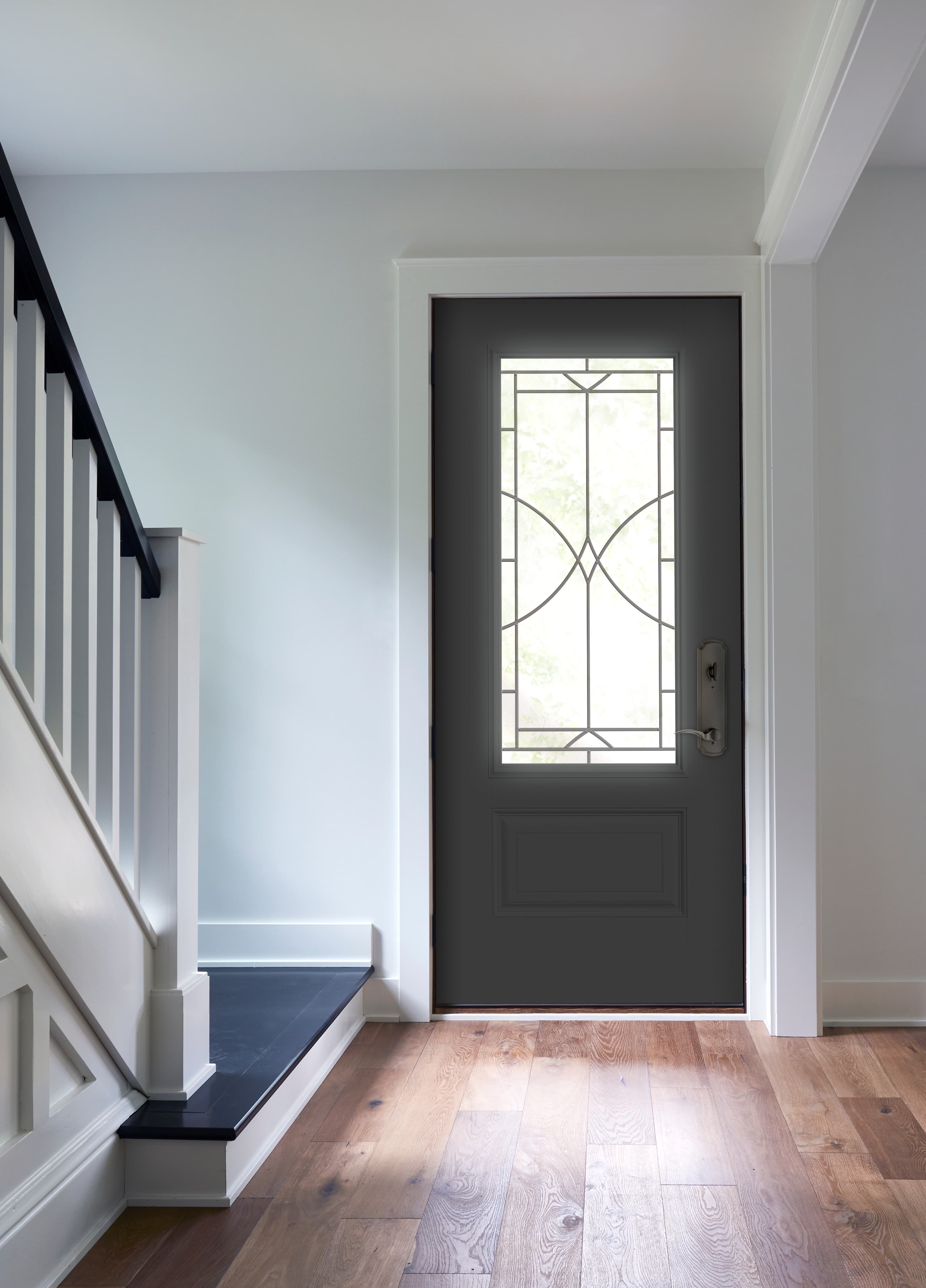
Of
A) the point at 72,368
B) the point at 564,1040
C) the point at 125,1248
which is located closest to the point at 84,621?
the point at 72,368

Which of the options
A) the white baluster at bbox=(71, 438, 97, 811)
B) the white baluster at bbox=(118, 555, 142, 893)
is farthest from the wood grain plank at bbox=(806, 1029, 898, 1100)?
the white baluster at bbox=(71, 438, 97, 811)

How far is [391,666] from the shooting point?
10.3ft

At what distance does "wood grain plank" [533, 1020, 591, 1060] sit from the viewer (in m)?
2.80

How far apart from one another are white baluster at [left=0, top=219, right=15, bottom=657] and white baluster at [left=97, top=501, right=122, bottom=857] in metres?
0.26

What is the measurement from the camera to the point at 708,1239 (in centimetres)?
185

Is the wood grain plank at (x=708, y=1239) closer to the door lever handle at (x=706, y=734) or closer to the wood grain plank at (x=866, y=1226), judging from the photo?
the wood grain plank at (x=866, y=1226)

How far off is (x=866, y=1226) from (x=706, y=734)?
147 cm

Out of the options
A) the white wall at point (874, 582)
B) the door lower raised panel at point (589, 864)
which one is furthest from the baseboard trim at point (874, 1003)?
the door lower raised panel at point (589, 864)

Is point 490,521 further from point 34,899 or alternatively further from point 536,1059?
point 34,899

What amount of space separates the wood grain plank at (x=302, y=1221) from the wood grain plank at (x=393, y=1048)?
0.49 meters

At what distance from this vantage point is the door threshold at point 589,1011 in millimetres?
3092

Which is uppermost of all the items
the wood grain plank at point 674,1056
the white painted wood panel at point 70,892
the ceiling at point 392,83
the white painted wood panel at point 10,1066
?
the ceiling at point 392,83

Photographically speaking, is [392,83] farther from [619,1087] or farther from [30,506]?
[619,1087]

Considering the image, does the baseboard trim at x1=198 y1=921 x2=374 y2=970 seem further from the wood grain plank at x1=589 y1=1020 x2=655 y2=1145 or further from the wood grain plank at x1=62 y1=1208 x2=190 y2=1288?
the wood grain plank at x1=62 y1=1208 x2=190 y2=1288
